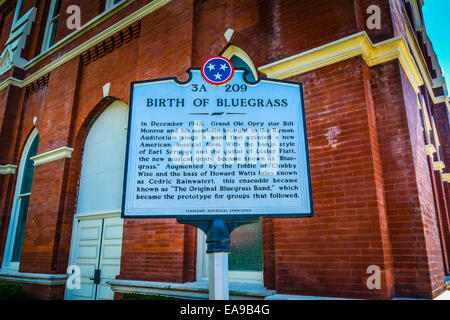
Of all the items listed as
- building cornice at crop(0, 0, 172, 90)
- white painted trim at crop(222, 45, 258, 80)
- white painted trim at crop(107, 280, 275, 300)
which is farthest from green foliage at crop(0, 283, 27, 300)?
white painted trim at crop(222, 45, 258, 80)

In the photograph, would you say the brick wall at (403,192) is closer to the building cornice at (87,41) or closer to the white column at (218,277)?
the white column at (218,277)

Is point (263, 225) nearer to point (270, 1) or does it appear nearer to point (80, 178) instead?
point (270, 1)

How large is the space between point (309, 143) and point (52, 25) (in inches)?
446

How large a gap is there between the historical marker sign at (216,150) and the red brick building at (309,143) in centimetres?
194

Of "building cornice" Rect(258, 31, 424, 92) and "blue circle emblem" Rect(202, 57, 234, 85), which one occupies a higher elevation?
"building cornice" Rect(258, 31, 424, 92)

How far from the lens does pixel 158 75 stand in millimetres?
7086

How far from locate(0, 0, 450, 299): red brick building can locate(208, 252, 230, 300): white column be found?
2.23 meters

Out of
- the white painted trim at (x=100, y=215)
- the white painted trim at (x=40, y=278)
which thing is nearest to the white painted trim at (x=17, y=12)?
the white painted trim at (x=100, y=215)

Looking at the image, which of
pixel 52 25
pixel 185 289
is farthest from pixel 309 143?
pixel 52 25

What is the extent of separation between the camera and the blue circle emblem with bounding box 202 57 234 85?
2.83 meters

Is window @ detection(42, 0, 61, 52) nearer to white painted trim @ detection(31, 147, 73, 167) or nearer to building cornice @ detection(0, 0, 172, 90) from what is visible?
building cornice @ detection(0, 0, 172, 90)

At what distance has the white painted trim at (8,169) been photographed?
10.5 metres

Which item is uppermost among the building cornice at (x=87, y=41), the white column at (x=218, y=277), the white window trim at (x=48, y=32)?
the white window trim at (x=48, y=32)

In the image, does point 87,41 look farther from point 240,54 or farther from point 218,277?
point 218,277
